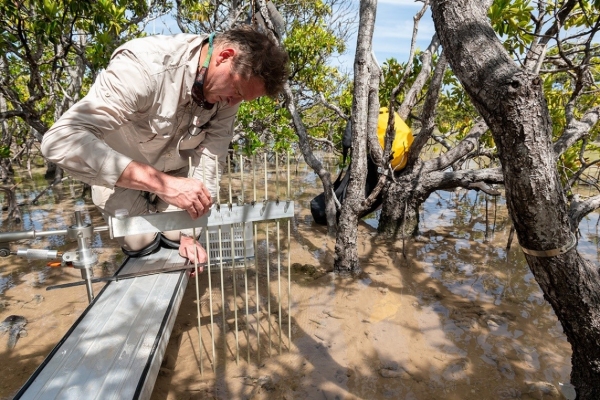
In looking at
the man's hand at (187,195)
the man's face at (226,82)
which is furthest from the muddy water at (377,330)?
the man's face at (226,82)

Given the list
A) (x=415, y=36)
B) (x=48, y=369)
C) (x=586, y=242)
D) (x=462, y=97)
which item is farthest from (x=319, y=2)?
(x=48, y=369)

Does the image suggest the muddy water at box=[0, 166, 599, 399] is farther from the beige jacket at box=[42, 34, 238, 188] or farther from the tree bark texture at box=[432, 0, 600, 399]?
the beige jacket at box=[42, 34, 238, 188]

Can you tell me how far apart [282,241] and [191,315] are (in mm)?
1933

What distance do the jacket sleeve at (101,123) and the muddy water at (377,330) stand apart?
1.31 metres

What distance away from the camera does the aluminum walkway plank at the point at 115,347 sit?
1362mm

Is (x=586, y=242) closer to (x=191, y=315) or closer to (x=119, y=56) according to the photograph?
(x=191, y=315)

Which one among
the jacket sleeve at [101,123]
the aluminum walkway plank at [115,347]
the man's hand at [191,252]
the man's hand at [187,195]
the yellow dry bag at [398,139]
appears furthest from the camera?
the yellow dry bag at [398,139]

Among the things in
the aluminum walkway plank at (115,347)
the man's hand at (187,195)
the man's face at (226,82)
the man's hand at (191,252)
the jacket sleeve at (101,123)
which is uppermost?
the man's face at (226,82)

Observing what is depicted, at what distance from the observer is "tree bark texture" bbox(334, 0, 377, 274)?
3.30 metres

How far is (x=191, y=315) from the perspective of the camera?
2877 mm

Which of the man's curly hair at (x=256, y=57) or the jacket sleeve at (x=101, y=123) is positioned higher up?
the man's curly hair at (x=256, y=57)

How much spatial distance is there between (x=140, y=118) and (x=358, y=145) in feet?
6.50

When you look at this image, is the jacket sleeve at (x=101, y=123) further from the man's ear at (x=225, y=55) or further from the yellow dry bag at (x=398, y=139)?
the yellow dry bag at (x=398, y=139)

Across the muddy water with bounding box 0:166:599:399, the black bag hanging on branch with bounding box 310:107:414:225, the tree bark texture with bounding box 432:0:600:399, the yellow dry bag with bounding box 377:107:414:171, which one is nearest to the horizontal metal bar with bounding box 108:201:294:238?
the muddy water with bounding box 0:166:599:399
